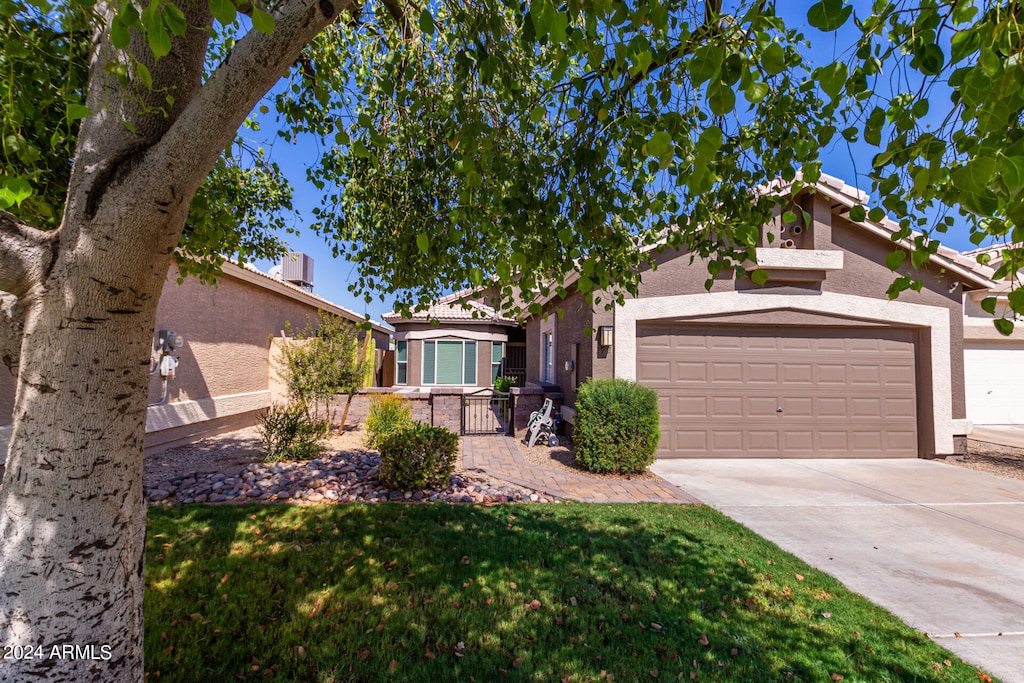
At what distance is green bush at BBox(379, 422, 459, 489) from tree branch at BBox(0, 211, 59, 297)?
15.4ft

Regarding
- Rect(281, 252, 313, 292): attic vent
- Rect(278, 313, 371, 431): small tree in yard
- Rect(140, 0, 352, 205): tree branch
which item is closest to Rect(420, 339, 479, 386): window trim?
Rect(278, 313, 371, 431): small tree in yard

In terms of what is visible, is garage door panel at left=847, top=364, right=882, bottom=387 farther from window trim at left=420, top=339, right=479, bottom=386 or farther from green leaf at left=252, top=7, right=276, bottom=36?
window trim at left=420, top=339, right=479, bottom=386

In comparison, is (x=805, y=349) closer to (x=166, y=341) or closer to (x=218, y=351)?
(x=166, y=341)

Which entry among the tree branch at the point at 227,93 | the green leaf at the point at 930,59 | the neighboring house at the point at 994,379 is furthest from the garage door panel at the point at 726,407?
the neighboring house at the point at 994,379

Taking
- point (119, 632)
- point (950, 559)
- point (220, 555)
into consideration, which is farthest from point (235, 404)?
point (950, 559)

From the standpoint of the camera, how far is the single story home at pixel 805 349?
29.5ft

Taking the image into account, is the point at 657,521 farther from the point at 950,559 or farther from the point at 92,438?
the point at 92,438

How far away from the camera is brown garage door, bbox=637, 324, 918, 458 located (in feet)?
29.8

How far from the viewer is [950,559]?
4703 millimetres

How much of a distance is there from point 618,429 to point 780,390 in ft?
13.2

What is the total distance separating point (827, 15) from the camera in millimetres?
1623

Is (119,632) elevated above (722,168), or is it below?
below

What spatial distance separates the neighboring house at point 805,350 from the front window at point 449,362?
32.8 feet

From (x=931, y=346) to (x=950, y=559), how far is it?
21.2 ft
